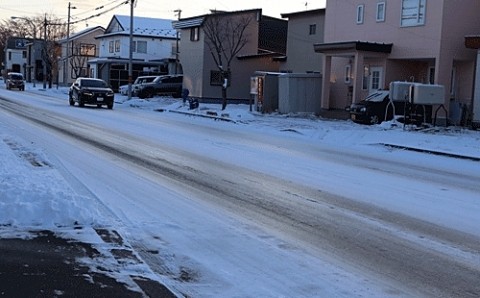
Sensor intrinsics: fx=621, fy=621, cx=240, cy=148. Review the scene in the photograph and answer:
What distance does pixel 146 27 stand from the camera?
2591 inches

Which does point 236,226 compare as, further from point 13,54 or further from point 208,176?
point 13,54

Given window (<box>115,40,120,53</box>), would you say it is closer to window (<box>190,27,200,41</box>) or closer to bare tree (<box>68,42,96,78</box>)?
bare tree (<box>68,42,96,78</box>)

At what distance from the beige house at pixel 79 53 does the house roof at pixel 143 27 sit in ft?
32.2

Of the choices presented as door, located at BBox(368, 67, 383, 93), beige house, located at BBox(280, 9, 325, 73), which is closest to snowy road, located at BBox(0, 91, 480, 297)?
door, located at BBox(368, 67, 383, 93)

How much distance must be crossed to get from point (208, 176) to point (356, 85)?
64.5 feet

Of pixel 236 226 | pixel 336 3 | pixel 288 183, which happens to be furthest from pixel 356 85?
pixel 236 226

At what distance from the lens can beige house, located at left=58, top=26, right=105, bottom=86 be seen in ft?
254

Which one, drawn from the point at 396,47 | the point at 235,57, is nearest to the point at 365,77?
the point at 396,47

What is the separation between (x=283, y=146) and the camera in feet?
57.7

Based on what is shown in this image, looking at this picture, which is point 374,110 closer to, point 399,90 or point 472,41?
point 399,90

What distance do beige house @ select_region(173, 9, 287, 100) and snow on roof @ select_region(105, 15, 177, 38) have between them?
59.5 feet

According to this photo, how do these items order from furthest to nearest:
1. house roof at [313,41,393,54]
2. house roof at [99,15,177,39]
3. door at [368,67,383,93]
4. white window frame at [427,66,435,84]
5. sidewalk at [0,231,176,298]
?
house roof at [99,15,177,39], door at [368,67,383,93], white window frame at [427,66,435,84], house roof at [313,41,393,54], sidewalk at [0,231,176,298]

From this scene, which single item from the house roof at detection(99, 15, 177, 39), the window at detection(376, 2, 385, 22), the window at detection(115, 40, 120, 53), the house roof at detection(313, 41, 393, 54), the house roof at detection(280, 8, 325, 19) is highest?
the house roof at detection(99, 15, 177, 39)

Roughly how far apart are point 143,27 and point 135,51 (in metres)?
4.02
